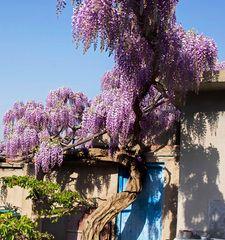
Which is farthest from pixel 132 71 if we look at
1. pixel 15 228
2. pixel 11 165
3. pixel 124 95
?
pixel 11 165

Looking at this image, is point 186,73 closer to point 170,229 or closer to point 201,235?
point 201,235

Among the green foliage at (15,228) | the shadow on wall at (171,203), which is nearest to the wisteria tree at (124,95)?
the shadow on wall at (171,203)

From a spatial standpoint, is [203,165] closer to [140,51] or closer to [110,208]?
[110,208]

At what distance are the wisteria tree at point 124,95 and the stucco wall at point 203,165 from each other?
0.51m

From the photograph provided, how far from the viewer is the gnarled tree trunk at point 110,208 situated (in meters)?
9.58

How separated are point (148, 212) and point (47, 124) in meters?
3.49

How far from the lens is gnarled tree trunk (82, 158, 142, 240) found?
9578 millimetres

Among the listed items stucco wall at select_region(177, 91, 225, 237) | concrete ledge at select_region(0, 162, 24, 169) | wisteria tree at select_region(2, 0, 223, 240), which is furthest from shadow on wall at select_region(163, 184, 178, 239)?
concrete ledge at select_region(0, 162, 24, 169)

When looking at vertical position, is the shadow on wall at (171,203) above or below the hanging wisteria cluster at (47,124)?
below

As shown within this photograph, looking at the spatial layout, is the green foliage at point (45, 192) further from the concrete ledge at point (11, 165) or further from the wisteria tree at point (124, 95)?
the concrete ledge at point (11, 165)

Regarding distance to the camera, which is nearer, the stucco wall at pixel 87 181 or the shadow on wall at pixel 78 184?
the stucco wall at pixel 87 181

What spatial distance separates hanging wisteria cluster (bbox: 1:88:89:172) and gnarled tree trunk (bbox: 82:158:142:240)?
2.56 meters

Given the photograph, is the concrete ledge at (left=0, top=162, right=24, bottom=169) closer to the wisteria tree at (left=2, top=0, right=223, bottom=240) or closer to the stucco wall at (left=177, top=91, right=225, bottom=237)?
the wisteria tree at (left=2, top=0, right=223, bottom=240)

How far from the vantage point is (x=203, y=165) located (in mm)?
9414
